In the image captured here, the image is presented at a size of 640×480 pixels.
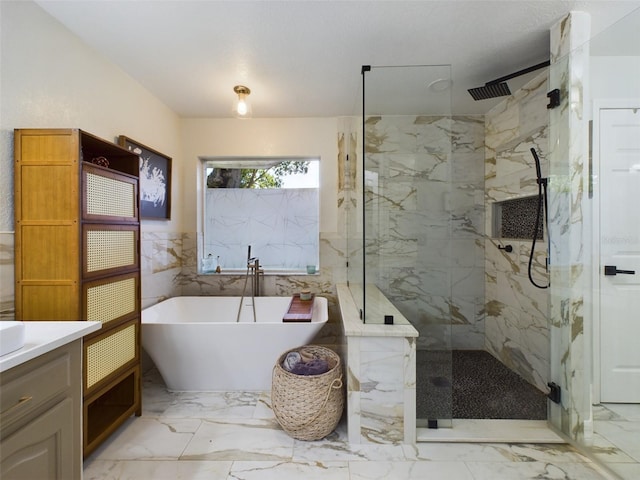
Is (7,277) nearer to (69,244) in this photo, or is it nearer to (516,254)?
(69,244)

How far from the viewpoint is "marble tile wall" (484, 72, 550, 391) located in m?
2.11

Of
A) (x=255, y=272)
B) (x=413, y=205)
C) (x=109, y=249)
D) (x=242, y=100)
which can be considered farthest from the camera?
(x=255, y=272)

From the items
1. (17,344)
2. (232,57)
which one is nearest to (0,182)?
(17,344)

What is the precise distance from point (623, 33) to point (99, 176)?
2.77 metres

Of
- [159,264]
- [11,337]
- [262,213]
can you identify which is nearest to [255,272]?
[262,213]

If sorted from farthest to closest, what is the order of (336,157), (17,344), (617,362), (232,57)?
(336,157), (232,57), (617,362), (17,344)

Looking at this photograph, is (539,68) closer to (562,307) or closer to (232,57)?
(562,307)

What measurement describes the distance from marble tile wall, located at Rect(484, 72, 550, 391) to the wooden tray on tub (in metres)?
1.77

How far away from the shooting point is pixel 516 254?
237 cm

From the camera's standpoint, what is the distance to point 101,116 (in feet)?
6.22

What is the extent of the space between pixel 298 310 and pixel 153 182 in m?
1.74

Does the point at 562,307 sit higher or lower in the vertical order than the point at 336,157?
lower

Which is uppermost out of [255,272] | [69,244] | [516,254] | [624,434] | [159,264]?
[69,244]

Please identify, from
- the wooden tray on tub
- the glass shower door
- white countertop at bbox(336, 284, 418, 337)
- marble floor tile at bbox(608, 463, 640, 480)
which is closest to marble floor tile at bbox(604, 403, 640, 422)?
marble floor tile at bbox(608, 463, 640, 480)
